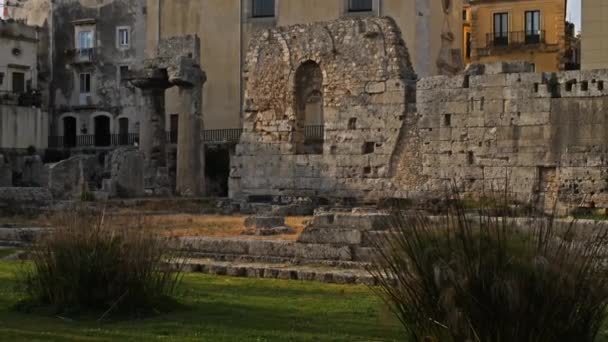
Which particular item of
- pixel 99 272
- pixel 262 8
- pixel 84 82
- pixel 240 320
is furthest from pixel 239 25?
pixel 240 320

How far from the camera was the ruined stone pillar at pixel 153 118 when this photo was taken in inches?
1179

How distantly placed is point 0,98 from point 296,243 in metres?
41.4

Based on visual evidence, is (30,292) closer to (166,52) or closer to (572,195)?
(572,195)

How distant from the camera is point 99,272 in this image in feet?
30.2

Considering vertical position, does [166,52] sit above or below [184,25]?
below

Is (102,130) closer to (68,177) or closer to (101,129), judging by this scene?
(101,129)

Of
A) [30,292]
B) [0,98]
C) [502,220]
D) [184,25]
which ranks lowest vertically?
[30,292]

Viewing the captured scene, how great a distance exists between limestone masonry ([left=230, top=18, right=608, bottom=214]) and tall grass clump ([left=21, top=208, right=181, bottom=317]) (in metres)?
11.6

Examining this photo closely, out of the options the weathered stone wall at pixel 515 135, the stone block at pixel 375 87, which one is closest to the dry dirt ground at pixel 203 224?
the weathered stone wall at pixel 515 135

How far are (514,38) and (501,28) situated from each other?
4.73 ft

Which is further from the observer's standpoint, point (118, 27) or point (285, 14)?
point (118, 27)

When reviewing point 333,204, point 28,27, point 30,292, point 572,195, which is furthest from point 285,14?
point 30,292

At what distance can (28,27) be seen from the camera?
5244cm

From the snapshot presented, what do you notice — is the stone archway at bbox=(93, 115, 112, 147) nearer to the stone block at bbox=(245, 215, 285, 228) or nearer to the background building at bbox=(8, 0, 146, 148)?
the background building at bbox=(8, 0, 146, 148)
